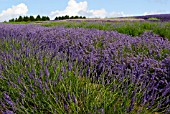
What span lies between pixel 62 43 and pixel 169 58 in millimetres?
2036

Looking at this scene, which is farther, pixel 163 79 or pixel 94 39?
pixel 94 39

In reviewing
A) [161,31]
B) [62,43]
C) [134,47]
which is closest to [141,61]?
→ [134,47]

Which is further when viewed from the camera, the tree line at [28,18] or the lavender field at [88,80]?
the tree line at [28,18]

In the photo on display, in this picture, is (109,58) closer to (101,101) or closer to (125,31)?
(101,101)

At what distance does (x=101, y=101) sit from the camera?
2.34 metres

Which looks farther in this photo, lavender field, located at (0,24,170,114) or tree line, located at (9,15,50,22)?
tree line, located at (9,15,50,22)

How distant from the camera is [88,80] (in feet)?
8.93

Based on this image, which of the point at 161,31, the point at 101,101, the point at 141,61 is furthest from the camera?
the point at 161,31

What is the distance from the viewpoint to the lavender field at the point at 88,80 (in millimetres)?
2336

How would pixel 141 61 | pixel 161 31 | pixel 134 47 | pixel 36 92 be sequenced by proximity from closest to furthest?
pixel 36 92 → pixel 141 61 → pixel 134 47 → pixel 161 31

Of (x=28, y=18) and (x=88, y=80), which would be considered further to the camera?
(x=28, y=18)

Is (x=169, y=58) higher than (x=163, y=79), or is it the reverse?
(x=169, y=58)

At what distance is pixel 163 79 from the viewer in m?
3.02

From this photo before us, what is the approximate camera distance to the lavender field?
2336 mm
